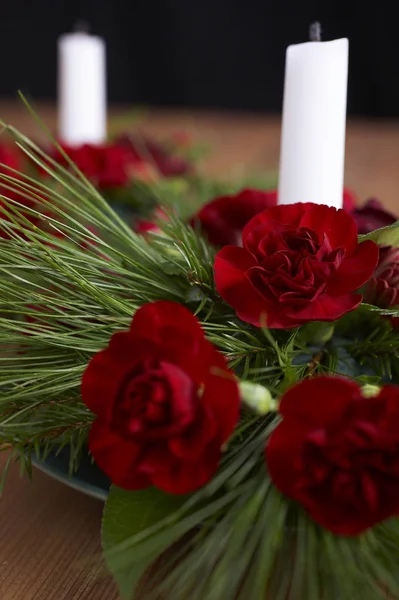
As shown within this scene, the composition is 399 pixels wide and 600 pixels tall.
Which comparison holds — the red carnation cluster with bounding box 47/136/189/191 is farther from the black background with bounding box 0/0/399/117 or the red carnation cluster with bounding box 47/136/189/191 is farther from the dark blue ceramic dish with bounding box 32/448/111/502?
the black background with bounding box 0/0/399/117

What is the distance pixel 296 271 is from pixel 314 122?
94mm

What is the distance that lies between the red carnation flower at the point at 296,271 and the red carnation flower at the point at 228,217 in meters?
0.07

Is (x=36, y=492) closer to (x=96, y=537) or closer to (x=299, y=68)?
(x=96, y=537)

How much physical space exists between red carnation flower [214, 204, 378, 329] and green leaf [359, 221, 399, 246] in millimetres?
16

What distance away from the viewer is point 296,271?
0.75 ft

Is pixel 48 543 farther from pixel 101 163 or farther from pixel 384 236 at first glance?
pixel 101 163

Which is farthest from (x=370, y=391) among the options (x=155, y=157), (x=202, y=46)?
(x=202, y=46)

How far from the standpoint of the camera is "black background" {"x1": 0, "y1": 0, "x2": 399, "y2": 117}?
169cm

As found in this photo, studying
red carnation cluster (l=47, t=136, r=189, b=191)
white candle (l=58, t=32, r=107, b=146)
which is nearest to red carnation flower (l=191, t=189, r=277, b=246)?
red carnation cluster (l=47, t=136, r=189, b=191)

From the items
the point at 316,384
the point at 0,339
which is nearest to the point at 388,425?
the point at 316,384

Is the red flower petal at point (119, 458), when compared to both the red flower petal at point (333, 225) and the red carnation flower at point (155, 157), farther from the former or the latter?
the red carnation flower at point (155, 157)

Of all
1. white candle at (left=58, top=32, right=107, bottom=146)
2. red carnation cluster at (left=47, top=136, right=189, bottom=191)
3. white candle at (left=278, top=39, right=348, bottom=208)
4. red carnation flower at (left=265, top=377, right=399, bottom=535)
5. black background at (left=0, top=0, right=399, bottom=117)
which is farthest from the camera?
black background at (left=0, top=0, right=399, bottom=117)

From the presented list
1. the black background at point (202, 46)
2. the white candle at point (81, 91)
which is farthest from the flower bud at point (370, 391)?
the black background at point (202, 46)

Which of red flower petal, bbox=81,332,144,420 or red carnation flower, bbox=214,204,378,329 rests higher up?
red carnation flower, bbox=214,204,378,329
